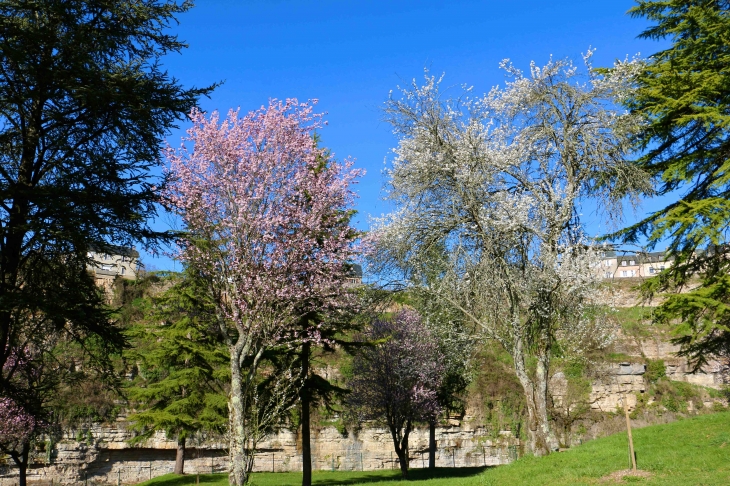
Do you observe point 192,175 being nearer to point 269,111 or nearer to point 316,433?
point 269,111

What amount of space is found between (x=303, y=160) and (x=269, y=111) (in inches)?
60.9

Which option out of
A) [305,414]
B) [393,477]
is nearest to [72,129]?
[305,414]

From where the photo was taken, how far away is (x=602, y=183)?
14867 mm

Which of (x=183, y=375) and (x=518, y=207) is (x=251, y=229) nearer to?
(x=518, y=207)

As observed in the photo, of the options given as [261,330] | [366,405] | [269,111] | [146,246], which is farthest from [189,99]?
[366,405]

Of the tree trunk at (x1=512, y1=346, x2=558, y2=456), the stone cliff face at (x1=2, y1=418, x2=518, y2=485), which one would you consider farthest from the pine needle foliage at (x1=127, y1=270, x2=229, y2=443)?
the tree trunk at (x1=512, y1=346, x2=558, y2=456)

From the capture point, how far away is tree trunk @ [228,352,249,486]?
1232 centimetres

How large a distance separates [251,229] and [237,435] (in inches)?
186

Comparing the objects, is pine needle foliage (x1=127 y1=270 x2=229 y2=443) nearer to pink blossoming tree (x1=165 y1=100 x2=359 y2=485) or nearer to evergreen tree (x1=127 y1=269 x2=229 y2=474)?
evergreen tree (x1=127 y1=269 x2=229 y2=474)

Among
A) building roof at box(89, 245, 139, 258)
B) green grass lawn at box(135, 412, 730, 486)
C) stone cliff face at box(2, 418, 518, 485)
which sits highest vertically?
building roof at box(89, 245, 139, 258)

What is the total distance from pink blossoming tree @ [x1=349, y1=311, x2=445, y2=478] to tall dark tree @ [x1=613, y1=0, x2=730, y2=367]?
9962mm

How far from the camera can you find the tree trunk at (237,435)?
12.3m

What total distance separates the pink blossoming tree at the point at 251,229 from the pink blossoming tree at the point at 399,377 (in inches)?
343

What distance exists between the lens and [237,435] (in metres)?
12.7
